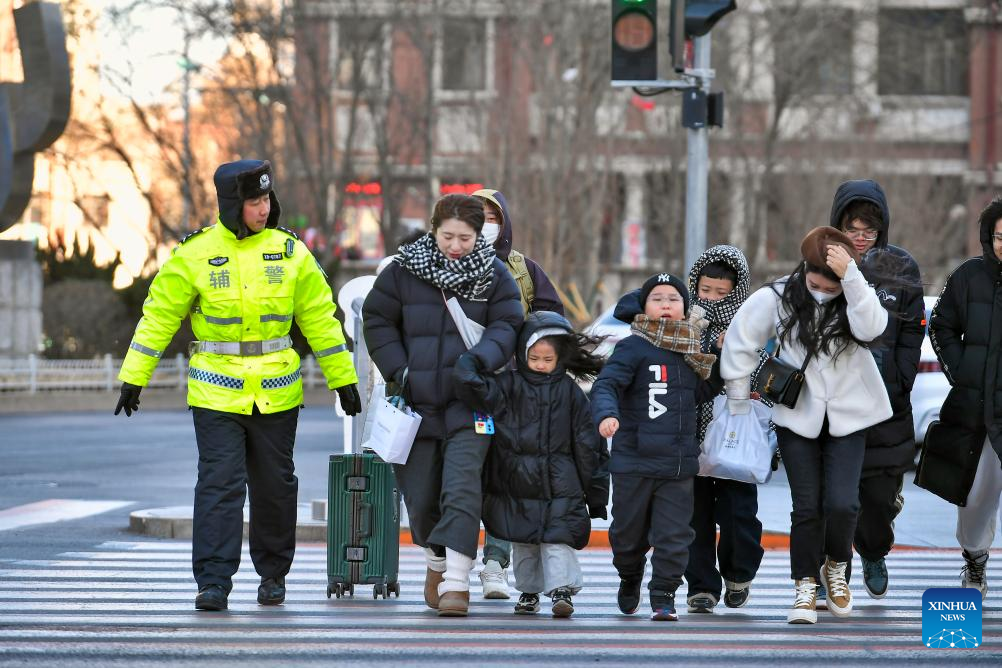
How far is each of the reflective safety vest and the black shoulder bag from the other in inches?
82.5

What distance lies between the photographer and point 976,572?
8812 millimetres

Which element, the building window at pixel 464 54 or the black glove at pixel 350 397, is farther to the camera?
the building window at pixel 464 54

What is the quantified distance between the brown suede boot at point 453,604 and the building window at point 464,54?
32.2 m

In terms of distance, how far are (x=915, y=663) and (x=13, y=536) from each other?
6.92 meters

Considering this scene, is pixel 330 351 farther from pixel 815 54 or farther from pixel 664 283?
pixel 815 54

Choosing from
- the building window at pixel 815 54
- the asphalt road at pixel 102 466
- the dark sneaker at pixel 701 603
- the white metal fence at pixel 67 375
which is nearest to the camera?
the dark sneaker at pixel 701 603

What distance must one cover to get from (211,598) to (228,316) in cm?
123

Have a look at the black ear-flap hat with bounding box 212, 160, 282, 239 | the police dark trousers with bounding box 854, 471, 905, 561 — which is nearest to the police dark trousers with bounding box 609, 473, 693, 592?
the police dark trousers with bounding box 854, 471, 905, 561

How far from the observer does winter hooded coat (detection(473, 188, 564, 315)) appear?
29.8 feet

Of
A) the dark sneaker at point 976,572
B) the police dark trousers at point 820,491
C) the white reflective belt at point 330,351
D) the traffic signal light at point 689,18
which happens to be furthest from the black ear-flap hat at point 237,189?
the traffic signal light at point 689,18

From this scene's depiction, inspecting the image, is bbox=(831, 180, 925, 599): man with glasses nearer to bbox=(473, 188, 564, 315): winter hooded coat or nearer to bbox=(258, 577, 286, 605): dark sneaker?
bbox=(473, 188, 564, 315): winter hooded coat

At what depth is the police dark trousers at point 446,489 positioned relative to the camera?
8.16 metres

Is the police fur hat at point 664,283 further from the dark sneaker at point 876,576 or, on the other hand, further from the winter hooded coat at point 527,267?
the dark sneaker at point 876,576

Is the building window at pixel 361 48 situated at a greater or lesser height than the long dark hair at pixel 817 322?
greater
